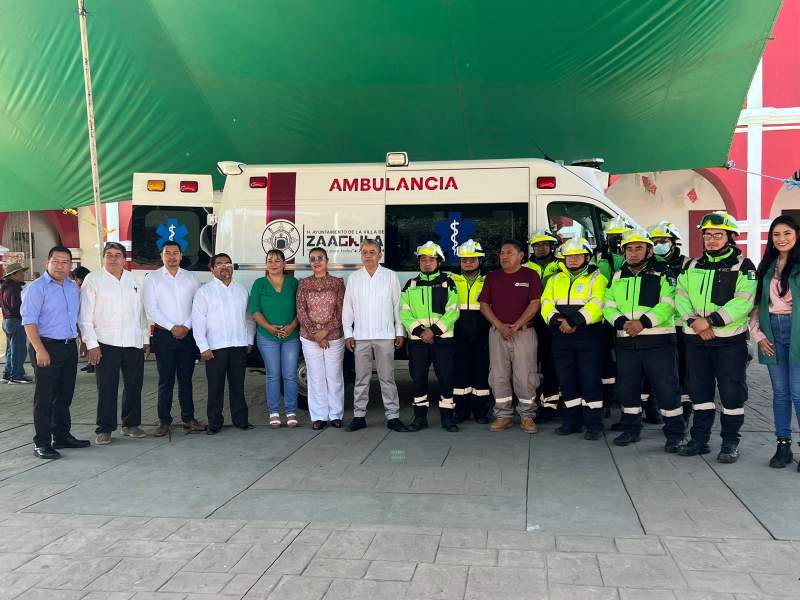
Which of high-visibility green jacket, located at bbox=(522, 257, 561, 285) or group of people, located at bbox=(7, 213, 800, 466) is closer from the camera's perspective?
group of people, located at bbox=(7, 213, 800, 466)

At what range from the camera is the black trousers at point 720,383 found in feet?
17.1

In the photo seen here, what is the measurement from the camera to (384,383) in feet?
21.6

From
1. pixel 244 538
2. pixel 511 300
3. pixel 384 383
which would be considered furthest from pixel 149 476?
pixel 511 300

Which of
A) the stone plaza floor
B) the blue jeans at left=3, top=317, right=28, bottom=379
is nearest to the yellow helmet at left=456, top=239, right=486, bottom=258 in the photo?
the stone plaza floor

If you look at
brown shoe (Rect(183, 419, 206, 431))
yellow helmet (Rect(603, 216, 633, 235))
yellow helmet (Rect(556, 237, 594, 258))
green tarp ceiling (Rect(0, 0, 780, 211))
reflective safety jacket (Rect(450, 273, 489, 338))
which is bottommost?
brown shoe (Rect(183, 419, 206, 431))

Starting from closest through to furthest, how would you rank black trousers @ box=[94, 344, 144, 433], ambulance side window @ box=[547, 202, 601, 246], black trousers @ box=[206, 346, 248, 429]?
black trousers @ box=[94, 344, 144, 433] < black trousers @ box=[206, 346, 248, 429] < ambulance side window @ box=[547, 202, 601, 246]

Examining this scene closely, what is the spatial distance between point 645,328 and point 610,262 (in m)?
1.44

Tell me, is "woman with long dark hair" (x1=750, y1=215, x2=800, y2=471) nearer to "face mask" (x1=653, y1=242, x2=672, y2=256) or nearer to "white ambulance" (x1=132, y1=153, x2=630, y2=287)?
"face mask" (x1=653, y1=242, x2=672, y2=256)

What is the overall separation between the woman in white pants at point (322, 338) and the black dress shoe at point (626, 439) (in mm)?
2633

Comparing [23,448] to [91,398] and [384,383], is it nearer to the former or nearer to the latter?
[91,398]

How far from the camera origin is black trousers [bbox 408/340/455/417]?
6.52m

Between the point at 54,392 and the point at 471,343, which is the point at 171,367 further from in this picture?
the point at 471,343

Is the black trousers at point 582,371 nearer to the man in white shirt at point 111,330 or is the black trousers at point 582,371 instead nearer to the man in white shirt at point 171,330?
the man in white shirt at point 171,330

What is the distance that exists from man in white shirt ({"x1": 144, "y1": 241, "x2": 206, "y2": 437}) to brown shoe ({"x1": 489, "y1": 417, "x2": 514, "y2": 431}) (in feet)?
9.36
